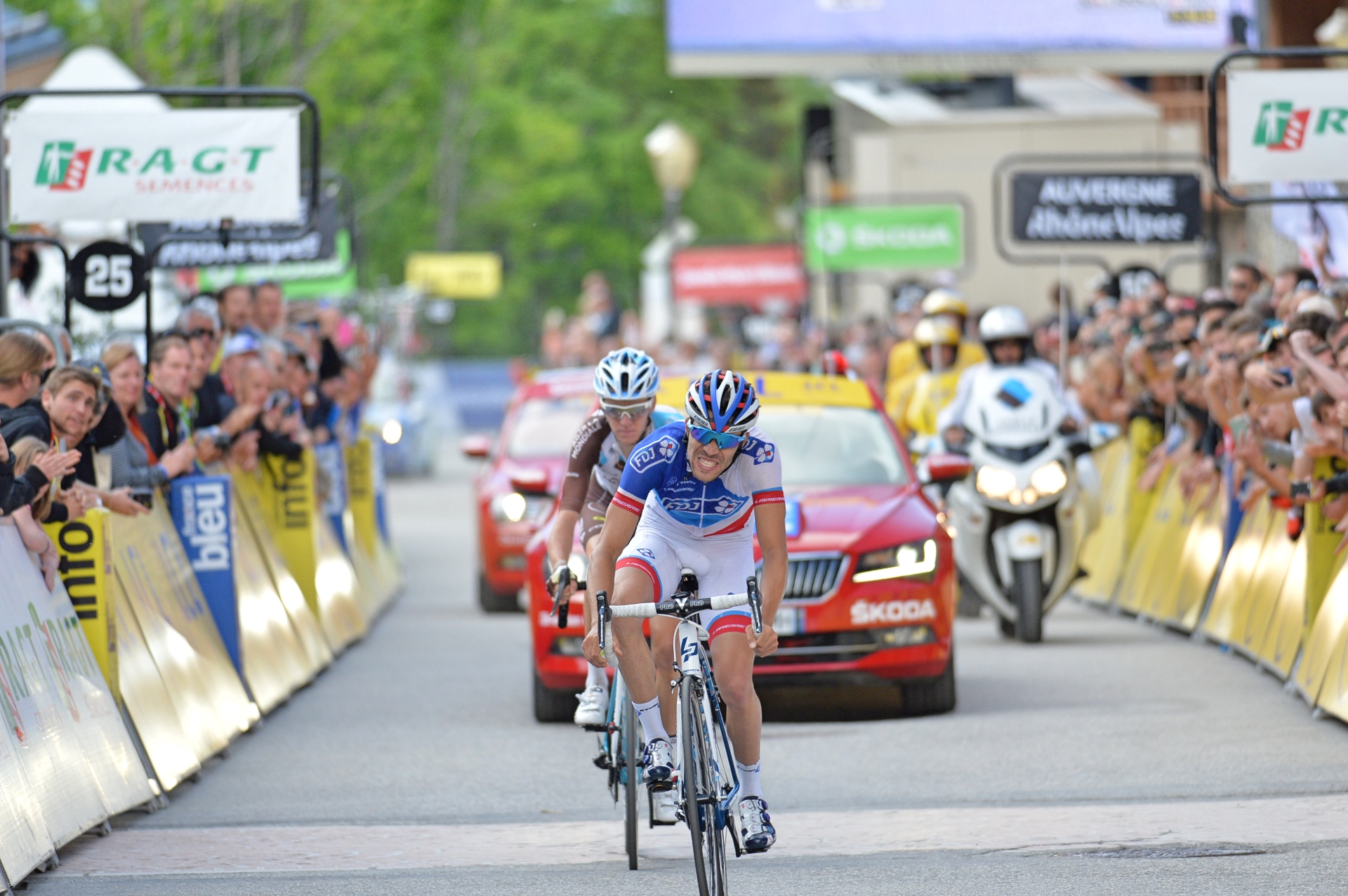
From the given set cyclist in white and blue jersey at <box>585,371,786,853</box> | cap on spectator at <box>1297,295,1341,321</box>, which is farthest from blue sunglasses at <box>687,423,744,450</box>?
cap on spectator at <box>1297,295,1341,321</box>

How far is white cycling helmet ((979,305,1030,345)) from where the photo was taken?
15.4 m

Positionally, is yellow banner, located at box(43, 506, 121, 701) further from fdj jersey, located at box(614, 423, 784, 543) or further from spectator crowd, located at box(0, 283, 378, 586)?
fdj jersey, located at box(614, 423, 784, 543)

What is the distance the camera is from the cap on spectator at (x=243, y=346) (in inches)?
560

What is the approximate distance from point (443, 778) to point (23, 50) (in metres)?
26.4

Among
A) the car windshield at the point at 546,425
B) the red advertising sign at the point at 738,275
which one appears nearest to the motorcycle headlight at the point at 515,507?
the car windshield at the point at 546,425

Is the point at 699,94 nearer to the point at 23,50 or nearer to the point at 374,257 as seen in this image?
the point at 374,257

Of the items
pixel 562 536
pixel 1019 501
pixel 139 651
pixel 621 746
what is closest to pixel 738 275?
pixel 1019 501

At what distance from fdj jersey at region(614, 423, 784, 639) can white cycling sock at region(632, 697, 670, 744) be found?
34 cm

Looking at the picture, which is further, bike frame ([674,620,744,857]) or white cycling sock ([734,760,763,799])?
white cycling sock ([734,760,763,799])

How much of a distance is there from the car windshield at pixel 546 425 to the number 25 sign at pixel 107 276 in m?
5.17

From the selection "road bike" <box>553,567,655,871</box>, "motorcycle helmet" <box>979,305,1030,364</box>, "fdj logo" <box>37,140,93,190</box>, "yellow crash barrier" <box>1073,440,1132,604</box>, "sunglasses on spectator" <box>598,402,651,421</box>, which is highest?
"fdj logo" <box>37,140,93,190</box>

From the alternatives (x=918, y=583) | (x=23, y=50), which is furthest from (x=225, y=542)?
(x=23, y=50)

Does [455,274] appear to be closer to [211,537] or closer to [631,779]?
[211,537]

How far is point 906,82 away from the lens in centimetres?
3578
